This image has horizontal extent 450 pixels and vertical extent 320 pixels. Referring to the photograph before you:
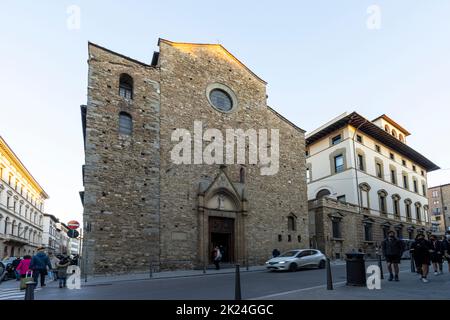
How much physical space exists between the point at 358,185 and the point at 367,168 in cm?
258

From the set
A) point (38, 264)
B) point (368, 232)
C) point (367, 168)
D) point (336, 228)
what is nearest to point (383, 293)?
point (38, 264)

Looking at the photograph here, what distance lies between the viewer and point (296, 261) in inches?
694

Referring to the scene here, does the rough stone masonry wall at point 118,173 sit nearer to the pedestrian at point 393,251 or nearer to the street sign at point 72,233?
the street sign at point 72,233

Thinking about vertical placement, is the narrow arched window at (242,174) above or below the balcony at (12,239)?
above

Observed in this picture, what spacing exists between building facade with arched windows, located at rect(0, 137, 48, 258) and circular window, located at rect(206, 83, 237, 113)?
2672cm

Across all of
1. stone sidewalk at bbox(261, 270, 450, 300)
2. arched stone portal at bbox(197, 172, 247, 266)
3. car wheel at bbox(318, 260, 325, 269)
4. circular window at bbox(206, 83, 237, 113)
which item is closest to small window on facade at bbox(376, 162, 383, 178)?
circular window at bbox(206, 83, 237, 113)

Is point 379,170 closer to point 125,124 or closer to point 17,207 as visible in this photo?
point 125,124

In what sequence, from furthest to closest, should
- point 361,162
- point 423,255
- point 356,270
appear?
1. point 361,162
2. point 423,255
3. point 356,270

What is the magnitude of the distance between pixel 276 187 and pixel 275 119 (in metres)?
5.37

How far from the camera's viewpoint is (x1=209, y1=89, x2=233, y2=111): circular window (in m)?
24.8

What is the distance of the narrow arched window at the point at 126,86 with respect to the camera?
21.0 meters

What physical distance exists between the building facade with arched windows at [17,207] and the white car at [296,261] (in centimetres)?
3426

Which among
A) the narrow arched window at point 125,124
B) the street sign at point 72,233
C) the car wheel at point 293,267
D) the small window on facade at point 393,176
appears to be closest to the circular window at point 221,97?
the narrow arched window at point 125,124
